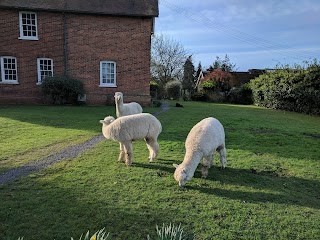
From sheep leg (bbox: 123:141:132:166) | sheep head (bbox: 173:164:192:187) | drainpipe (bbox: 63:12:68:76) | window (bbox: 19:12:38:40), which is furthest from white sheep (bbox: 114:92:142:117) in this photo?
window (bbox: 19:12:38:40)

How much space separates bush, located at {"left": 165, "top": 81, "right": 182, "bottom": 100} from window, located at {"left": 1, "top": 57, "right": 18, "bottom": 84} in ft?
67.0

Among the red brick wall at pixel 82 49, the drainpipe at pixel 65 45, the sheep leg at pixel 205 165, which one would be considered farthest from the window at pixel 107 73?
the sheep leg at pixel 205 165

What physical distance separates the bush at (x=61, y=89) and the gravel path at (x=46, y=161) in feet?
37.8

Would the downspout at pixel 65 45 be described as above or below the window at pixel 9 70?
above

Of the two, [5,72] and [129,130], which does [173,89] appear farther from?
[129,130]

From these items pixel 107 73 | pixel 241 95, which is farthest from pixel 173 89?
pixel 107 73

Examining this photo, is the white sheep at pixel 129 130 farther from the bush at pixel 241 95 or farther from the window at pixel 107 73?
the bush at pixel 241 95

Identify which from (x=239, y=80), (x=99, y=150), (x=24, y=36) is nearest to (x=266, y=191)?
(x=99, y=150)

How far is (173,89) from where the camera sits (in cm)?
3744

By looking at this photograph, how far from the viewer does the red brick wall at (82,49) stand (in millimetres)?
21859

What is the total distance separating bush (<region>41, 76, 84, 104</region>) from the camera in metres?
20.4

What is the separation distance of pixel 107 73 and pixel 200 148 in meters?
18.2

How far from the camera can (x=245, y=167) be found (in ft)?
24.7

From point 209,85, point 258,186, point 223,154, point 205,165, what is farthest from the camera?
point 209,85
